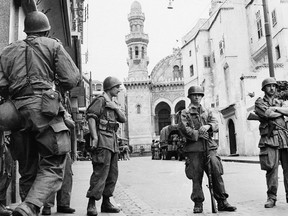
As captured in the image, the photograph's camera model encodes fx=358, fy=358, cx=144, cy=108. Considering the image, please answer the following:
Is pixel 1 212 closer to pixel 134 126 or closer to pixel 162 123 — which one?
pixel 134 126

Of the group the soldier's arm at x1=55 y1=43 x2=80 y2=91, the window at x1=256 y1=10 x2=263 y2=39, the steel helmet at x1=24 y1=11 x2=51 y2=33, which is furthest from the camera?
the window at x1=256 y1=10 x2=263 y2=39

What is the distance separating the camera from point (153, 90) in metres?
56.8

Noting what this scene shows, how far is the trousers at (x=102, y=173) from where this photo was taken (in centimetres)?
471

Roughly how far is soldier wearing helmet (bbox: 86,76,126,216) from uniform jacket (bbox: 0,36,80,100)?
1491mm

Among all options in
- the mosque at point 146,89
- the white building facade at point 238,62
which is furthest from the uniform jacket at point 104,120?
the mosque at point 146,89

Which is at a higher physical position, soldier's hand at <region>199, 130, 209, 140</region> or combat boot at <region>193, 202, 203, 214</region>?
soldier's hand at <region>199, 130, 209, 140</region>

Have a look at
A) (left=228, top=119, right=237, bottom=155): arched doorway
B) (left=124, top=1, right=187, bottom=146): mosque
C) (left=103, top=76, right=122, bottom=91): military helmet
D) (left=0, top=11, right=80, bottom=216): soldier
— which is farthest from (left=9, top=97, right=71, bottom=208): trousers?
(left=124, top=1, right=187, bottom=146): mosque

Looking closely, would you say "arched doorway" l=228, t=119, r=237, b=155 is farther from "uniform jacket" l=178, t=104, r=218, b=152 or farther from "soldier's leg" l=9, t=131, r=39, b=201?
"soldier's leg" l=9, t=131, r=39, b=201

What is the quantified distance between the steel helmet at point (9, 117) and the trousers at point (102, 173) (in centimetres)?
167

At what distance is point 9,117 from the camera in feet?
10.9

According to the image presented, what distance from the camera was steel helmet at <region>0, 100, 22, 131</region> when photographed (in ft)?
10.9

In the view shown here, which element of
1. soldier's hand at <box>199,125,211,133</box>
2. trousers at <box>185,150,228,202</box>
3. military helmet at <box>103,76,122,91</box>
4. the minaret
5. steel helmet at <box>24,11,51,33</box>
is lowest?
trousers at <box>185,150,228,202</box>

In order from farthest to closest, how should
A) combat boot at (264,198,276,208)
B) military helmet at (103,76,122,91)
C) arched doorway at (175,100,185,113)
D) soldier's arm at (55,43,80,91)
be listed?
arched doorway at (175,100,185,113) < military helmet at (103,76,122,91) < combat boot at (264,198,276,208) < soldier's arm at (55,43,80,91)

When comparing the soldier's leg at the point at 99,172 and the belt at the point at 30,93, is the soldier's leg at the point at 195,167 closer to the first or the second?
the soldier's leg at the point at 99,172
